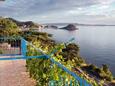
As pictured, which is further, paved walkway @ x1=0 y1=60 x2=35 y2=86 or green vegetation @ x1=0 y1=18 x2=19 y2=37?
green vegetation @ x1=0 y1=18 x2=19 y2=37

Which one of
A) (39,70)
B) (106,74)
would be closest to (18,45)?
(39,70)

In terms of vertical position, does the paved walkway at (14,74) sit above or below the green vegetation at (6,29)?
above

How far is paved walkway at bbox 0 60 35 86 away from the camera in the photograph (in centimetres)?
916

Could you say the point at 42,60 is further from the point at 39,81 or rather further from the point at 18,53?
the point at 18,53

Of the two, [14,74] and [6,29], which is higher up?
[14,74]

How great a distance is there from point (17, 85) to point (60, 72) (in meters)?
2.63

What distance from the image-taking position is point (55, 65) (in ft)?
23.5

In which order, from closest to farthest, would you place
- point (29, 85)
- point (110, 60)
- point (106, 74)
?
point (29, 85), point (106, 74), point (110, 60)

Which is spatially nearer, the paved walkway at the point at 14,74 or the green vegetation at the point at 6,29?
the paved walkway at the point at 14,74

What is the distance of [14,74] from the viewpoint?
10352 millimetres

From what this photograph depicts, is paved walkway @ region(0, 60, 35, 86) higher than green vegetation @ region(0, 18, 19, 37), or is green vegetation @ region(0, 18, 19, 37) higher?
paved walkway @ region(0, 60, 35, 86)

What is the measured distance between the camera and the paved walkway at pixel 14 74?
30.1ft

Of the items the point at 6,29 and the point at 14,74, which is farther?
the point at 6,29

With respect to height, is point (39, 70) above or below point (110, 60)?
above
